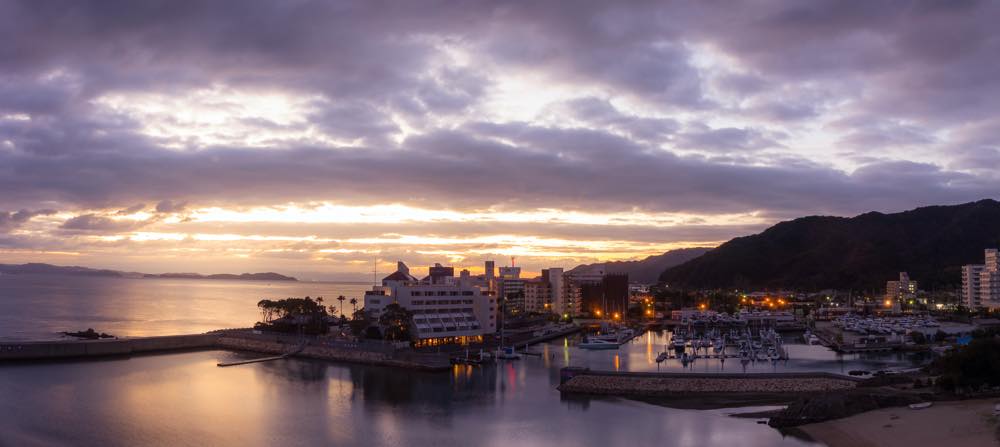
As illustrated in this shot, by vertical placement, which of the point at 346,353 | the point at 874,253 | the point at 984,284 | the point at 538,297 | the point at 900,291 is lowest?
the point at 346,353

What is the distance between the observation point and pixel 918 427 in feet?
80.4

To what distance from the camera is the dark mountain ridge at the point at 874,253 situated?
160 meters

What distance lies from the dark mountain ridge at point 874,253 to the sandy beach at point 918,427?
434ft

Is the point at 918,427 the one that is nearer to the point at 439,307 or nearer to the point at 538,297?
the point at 439,307

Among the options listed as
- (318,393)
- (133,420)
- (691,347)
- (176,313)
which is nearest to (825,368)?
(691,347)

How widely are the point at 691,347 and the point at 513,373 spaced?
20.1 m

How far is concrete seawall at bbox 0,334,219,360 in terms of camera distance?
4678 cm

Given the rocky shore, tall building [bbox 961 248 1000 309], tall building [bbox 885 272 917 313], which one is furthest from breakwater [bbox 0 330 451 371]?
tall building [bbox 885 272 917 313]

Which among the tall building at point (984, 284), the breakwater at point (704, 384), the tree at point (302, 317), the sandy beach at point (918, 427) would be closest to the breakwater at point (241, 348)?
the tree at point (302, 317)

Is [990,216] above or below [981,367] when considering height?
above

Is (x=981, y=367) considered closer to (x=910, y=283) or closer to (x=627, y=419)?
(x=627, y=419)

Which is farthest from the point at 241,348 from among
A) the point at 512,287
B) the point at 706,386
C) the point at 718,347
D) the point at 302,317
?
the point at 512,287

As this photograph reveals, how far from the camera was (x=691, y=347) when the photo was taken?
189 ft

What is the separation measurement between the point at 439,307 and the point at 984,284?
82188 millimetres
